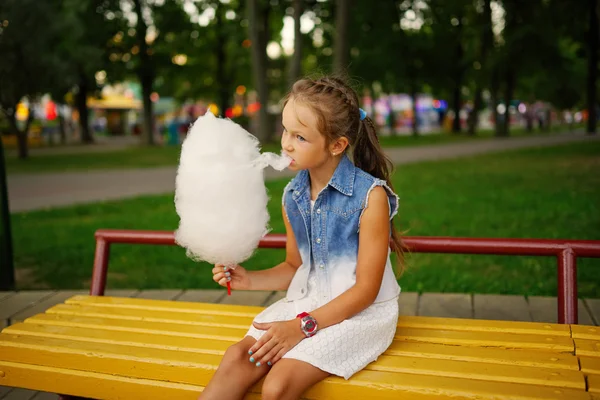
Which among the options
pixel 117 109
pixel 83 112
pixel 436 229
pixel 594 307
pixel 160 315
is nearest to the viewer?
pixel 160 315

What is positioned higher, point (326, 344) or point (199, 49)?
point (199, 49)

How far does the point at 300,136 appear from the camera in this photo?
2.26 m

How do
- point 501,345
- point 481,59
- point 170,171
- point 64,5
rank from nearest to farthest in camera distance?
point 501,345 < point 170,171 < point 64,5 < point 481,59

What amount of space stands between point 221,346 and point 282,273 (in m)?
0.42

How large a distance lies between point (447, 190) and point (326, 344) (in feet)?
25.0

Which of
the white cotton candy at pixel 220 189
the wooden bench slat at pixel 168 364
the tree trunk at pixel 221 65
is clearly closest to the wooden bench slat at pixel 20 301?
the wooden bench slat at pixel 168 364

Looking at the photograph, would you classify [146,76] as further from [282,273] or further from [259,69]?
[282,273]

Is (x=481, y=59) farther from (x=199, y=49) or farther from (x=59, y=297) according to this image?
(x=59, y=297)

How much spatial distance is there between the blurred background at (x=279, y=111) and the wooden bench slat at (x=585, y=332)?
2.48 ft

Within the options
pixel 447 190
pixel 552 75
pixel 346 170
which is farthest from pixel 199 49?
pixel 346 170

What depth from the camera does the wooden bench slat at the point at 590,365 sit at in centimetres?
204

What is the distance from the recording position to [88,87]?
1225 inches

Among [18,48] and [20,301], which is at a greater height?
[18,48]

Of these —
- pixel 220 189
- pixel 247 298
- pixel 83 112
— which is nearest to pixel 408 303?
pixel 247 298
